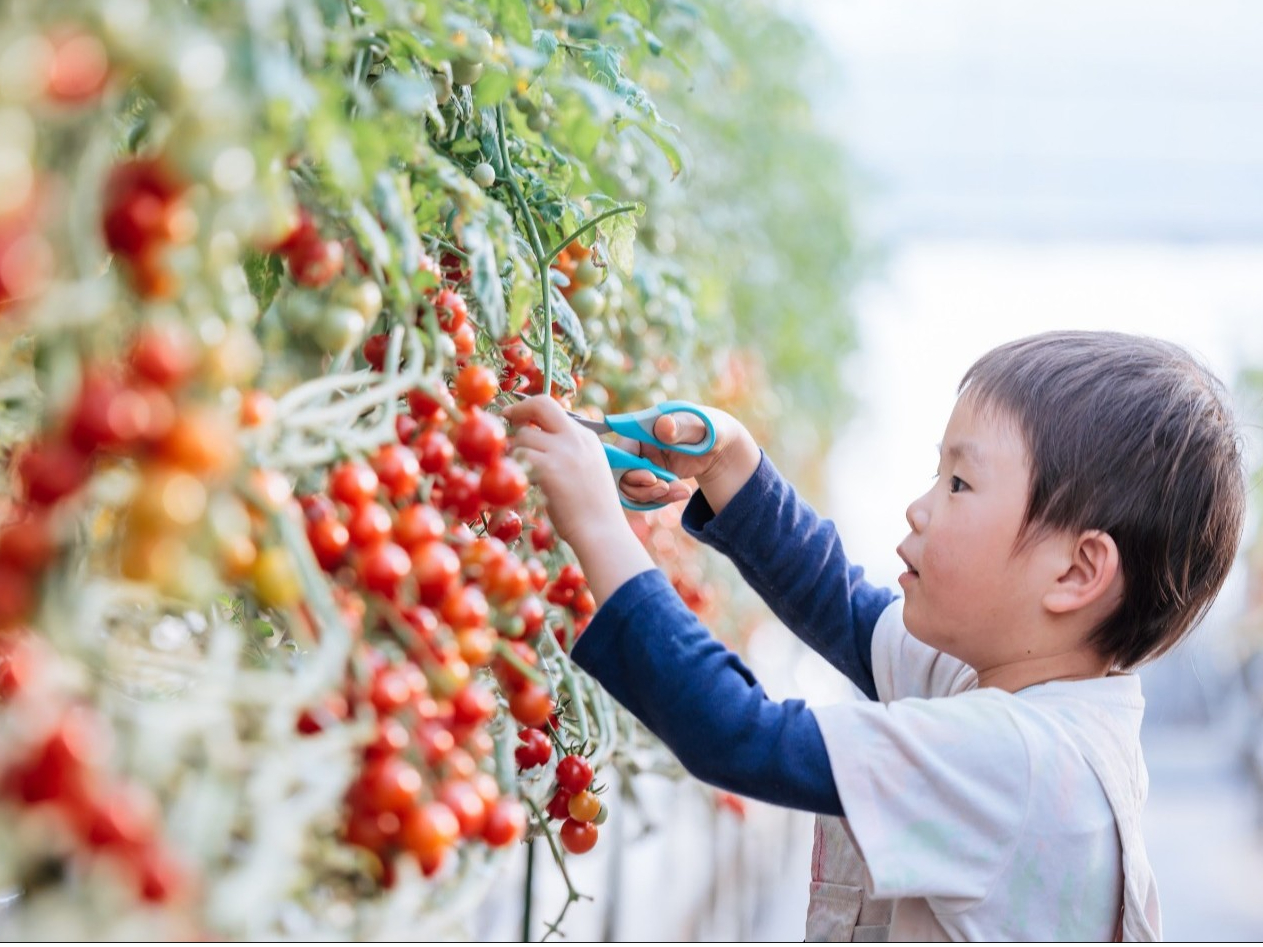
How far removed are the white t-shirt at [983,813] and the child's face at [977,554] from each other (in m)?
0.07

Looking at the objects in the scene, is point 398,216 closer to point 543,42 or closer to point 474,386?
point 474,386

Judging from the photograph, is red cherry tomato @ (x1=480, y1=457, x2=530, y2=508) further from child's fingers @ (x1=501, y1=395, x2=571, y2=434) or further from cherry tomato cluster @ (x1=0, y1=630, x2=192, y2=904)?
cherry tomato cluster @ (x1=0, y1=630, x2=192, y2=904)

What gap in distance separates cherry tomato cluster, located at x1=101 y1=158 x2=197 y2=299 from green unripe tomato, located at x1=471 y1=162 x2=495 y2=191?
0.39 m

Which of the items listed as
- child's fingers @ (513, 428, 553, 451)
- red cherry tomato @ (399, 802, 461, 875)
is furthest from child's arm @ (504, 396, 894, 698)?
red cherry tomato @ (399, 802, 461, 875)

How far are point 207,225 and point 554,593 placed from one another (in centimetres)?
52

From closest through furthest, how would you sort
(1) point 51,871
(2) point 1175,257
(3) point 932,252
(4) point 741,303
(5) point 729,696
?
1. (1) point 51,871
2. (5) point 729,696
3. (4) point 741,303
4. (2) point 1175,257
5. (3) point 932,252

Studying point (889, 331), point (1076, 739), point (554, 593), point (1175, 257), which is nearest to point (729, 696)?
point (554, 593)

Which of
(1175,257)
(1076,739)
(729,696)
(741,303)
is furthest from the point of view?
(1175,257)

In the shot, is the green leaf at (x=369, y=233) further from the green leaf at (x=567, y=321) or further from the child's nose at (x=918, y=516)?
the child's nose at (x=918, y=516)

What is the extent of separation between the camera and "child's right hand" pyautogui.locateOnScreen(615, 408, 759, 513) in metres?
1.04

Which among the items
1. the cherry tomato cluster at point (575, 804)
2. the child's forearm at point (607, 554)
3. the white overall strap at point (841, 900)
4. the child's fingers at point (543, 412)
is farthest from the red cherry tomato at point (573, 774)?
the white overall strap at point (841, 900)

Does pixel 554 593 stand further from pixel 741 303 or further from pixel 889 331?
pixel 889 331

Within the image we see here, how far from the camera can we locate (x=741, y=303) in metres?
2.68

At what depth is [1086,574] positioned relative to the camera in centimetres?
99
